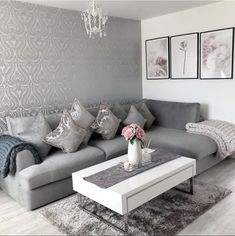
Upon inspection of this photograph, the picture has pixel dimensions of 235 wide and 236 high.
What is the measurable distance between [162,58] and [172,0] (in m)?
1.17

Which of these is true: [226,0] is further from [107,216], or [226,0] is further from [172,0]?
[107,216]

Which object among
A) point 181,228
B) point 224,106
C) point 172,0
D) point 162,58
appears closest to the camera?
point 181,228

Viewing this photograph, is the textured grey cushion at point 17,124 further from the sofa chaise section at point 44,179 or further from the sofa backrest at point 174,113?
the sofa backrest at point 174,113

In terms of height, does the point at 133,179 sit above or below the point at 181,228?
above

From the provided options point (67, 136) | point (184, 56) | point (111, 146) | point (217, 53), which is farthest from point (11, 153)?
point (217, 53)

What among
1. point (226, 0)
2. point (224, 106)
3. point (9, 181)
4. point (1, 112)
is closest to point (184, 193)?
point (224, 106)

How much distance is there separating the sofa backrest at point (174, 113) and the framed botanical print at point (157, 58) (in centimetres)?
54

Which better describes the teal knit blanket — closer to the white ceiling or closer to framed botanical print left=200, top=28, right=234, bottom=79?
the white ceiling

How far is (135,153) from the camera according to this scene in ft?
8.54

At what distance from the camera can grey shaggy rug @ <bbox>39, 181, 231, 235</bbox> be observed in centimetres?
230

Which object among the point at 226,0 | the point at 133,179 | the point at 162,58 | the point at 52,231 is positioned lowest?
the point at 52,231

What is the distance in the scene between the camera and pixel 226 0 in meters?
3.73

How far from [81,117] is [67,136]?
0.47m

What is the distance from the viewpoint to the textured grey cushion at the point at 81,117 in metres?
3.55
